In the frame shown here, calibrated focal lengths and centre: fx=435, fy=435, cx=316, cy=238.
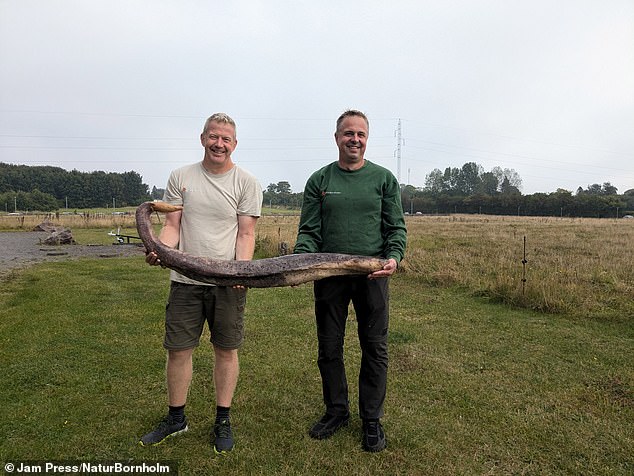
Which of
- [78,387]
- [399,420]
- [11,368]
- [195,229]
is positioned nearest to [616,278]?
[399,420]

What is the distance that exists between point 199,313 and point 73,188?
92.4 metres

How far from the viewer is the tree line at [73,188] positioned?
75.0 meters

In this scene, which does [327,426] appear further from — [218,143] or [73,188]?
[73,188]

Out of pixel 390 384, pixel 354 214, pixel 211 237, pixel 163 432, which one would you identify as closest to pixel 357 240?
pixel 354 214

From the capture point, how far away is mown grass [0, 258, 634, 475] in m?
3.70

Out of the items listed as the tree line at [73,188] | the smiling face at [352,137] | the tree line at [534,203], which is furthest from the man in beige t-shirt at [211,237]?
the tree line at [73,188]

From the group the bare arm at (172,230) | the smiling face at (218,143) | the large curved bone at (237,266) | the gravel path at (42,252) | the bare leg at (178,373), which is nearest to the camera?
the large curved bone at (237,266)

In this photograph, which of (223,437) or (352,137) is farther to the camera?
(223,437)

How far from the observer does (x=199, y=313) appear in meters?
3.73

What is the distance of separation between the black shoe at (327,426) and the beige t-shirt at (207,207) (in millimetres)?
1772

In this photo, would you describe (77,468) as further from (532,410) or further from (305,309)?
(305,309)

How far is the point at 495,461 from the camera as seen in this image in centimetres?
368

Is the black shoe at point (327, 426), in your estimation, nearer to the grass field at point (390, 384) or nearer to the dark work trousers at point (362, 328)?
the grass field at point (390, 384)

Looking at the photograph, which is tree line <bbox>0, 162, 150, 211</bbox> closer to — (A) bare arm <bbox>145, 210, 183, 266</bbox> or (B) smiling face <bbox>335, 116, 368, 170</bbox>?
(A) bare arm <bbox>145, 210, 183, 266</bbox>
